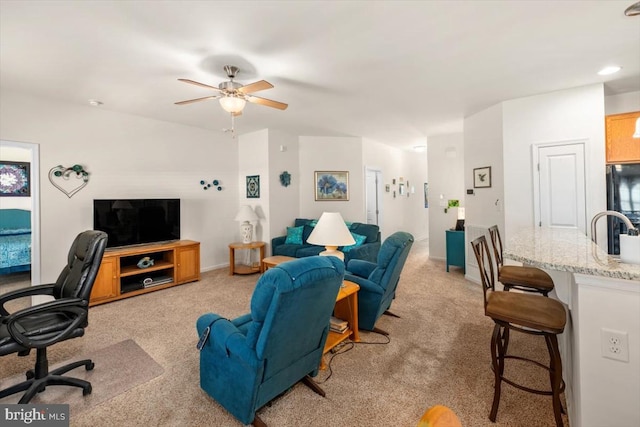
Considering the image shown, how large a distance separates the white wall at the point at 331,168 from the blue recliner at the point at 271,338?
13.1 ft

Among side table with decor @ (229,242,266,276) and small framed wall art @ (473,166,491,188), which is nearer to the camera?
small framed wall art @ (473,166,491,188)

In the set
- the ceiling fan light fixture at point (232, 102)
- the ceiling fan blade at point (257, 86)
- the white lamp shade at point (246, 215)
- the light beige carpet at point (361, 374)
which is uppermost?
the ceiling fan blade at point (257, 86)

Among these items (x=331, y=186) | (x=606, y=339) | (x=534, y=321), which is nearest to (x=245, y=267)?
(x=331, y=186)

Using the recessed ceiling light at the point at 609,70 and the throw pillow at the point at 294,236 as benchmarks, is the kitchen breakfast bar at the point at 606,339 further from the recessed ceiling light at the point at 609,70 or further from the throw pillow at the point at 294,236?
the throw pillow at the point at 294,236

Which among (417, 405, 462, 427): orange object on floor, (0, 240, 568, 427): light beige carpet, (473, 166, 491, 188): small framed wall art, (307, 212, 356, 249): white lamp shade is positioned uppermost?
(473, 166, 491, 188): small framed wall art

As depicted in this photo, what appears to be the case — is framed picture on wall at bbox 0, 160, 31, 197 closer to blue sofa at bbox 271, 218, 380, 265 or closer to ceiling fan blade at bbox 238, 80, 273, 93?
blue sofa at bbox 271, 218, 380, 265

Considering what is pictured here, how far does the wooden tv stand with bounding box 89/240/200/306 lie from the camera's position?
3.70m

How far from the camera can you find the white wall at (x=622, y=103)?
3619mm

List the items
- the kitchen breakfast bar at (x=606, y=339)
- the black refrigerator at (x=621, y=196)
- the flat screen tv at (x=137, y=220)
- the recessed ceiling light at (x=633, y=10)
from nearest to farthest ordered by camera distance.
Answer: the kitchen breakfast bar at (x=606, y=339), the recessed ceiling light at (x=633, y=10), the black refrigerator at (x=621, y=196), the flat screen tv at (x=137, y=220)

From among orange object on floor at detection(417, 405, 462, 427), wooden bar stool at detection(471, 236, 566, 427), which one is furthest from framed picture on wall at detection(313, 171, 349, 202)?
orange object on floor at detection(417, 405, 462, 427)

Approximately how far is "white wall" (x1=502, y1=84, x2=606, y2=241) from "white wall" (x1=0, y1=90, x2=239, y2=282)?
4632 mm

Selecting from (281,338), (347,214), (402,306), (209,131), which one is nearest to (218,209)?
(209,131)

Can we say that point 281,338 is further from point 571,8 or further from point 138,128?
point 138,128

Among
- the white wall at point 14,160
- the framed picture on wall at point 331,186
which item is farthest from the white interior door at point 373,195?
the white wall at point 14,160
